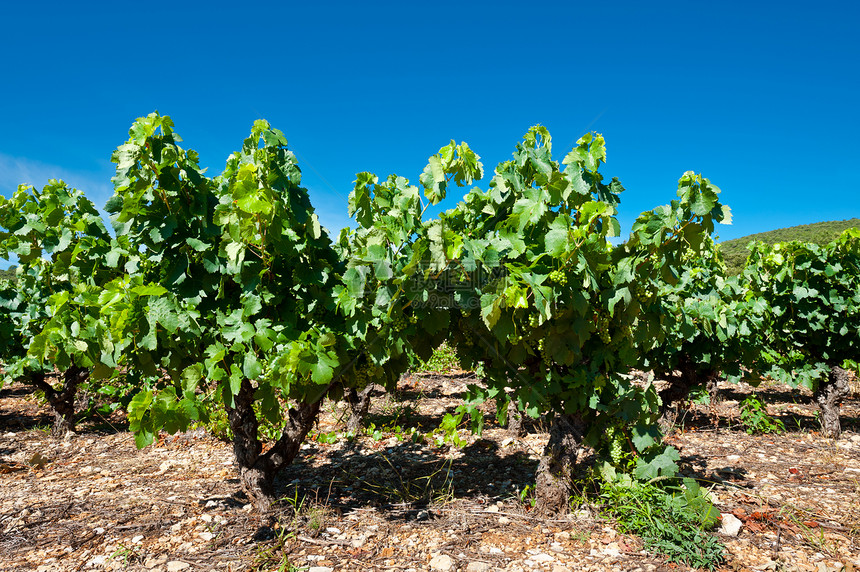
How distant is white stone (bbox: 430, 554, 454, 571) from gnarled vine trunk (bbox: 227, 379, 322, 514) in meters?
1.26

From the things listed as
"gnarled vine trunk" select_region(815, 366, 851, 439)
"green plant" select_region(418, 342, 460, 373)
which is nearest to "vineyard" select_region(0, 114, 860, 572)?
"gnarled vine trunk" select_region(815, 366, 851, 439)

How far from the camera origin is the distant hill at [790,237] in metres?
25.3

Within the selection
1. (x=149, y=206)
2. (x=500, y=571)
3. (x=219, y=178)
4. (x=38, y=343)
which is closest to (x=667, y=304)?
(x=500, y=571)

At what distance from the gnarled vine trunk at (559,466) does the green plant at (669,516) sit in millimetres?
278

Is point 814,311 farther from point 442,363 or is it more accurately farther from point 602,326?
point 442,363

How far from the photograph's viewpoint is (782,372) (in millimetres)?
6547

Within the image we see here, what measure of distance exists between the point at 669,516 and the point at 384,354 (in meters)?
2.10

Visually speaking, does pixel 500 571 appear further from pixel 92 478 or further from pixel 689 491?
pixel 92 478

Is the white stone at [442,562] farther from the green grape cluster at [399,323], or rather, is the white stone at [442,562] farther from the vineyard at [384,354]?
the green grape cluster at [399,323]

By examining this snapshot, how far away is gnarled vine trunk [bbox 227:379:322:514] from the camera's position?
11.9 feet

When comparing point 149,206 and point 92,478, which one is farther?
point 92,478

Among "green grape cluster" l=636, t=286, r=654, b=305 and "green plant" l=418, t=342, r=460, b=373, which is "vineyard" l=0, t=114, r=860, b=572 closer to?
"green grape cluster" l=636, t=286, r=654, b=305

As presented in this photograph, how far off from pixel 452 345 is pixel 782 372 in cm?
529

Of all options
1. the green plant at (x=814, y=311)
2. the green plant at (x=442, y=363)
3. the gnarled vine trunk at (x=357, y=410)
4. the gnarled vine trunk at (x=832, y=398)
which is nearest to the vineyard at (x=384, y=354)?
the gnarled vine trunk at (x=357, y=410)
